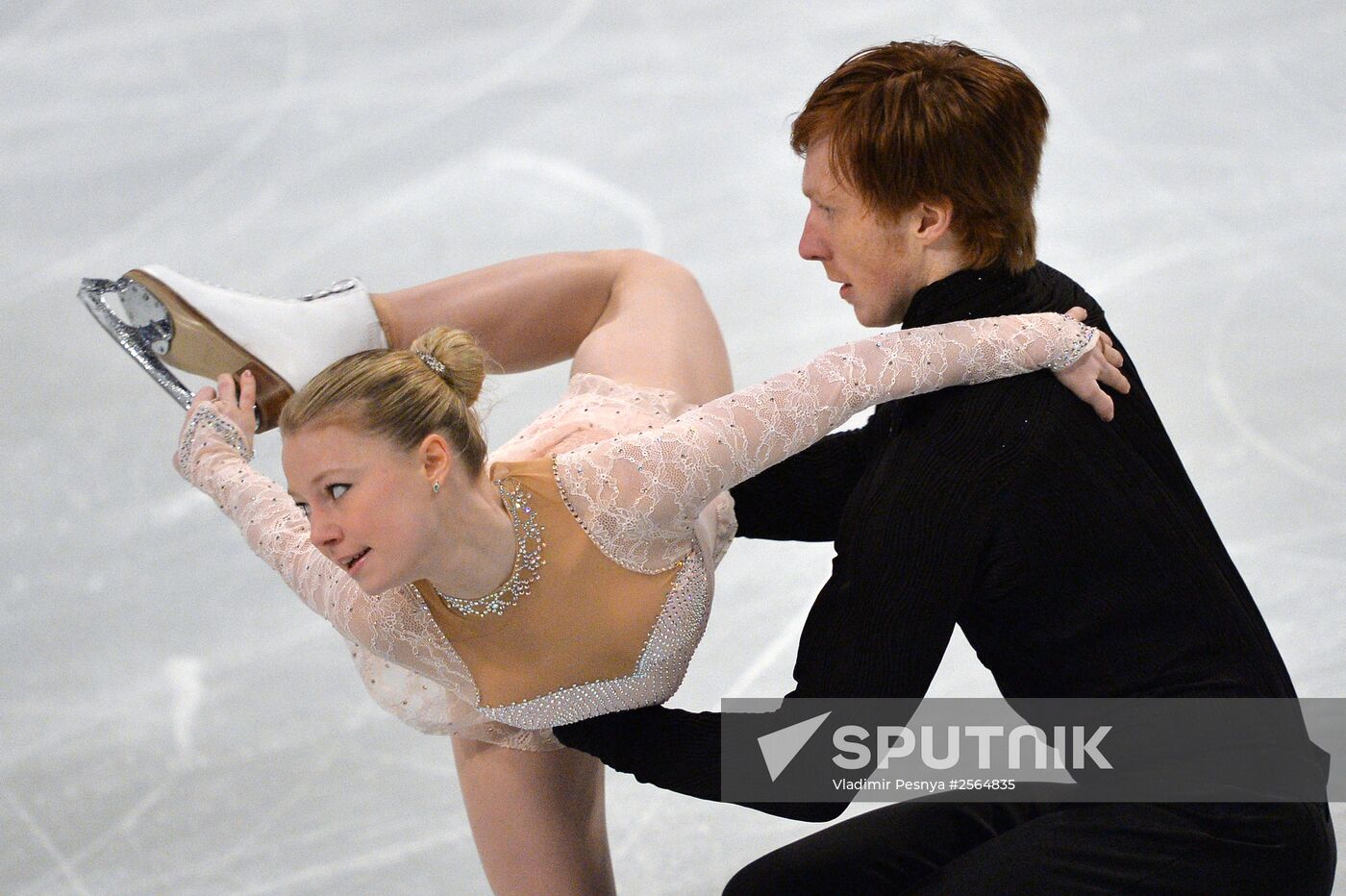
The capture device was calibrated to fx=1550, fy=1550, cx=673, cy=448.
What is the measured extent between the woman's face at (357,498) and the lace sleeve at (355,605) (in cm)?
17

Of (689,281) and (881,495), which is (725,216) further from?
(881,495)

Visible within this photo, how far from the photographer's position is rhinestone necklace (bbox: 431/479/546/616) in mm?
2027

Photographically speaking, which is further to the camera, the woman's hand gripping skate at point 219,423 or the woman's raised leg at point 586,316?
the woman's raised leg at point 586,316

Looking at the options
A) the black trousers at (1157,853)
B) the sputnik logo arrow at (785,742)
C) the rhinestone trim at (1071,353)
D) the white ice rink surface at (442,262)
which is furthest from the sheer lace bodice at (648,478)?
the white ice rink surface at (442,262)

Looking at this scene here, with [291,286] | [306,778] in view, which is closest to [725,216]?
[291,286]

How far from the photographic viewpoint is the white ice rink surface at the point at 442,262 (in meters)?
3.14

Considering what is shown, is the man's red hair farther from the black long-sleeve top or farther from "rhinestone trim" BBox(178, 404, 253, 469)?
"rhinestone trim" BBox(178, 404, 253, 469)

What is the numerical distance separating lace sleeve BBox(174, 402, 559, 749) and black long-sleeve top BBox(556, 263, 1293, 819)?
0.30 metres

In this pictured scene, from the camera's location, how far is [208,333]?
247cm

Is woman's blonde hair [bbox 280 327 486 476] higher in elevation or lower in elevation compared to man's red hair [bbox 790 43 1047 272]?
lower

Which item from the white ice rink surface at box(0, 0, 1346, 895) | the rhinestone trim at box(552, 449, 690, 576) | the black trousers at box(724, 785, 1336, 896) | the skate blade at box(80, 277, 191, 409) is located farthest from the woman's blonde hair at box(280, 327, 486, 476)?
the white ice rink surface at box(0, 0, 1346, 895)

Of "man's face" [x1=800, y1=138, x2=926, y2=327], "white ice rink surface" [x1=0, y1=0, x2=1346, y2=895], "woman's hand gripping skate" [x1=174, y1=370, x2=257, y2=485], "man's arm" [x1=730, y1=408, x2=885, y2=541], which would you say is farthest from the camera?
"white ice rink surface" [x1=0, y1=0, x2=1346, y2=895]

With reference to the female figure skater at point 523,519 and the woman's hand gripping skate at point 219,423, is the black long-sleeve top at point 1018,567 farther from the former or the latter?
the woman's hand gripping skate at point 219,423

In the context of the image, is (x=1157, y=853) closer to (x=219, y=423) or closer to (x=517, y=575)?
(x=517, y=575)
